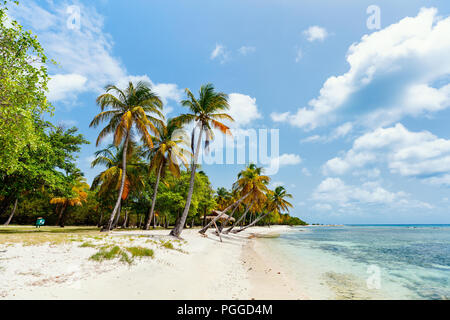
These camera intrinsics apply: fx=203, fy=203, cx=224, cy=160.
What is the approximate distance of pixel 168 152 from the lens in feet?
68.0

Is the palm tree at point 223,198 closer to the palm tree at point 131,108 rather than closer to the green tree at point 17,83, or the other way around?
the palm tree at point 131,108

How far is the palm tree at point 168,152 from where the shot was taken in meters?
19.0

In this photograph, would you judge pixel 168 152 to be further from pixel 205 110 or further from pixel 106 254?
pixel 106 254

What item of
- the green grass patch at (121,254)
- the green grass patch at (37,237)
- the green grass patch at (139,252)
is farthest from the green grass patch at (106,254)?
the green grass patch at (37,237)

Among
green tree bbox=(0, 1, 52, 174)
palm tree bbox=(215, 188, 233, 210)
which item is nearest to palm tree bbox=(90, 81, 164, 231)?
green tree bbox=(0, 1, 52, 174)

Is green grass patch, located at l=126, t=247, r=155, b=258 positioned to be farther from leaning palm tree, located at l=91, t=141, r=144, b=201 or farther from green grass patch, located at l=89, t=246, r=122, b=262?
leaning palm tree, located at l=91, t=141, r=144, b=201

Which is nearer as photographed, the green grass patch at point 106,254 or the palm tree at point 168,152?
the green grass patch at point 106,254

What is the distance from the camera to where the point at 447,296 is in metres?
7.66

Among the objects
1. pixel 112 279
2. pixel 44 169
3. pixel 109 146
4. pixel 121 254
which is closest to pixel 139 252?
pixel 121 254

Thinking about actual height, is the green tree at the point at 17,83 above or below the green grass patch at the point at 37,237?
above

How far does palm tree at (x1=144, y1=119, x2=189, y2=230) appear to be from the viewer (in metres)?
19.0
